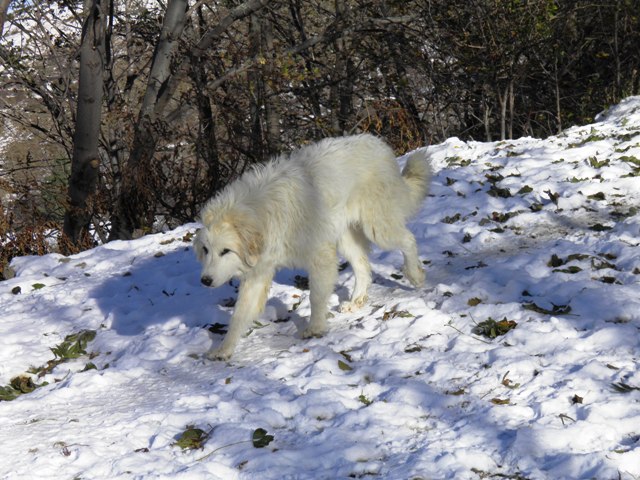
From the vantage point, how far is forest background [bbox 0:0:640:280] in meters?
9.89

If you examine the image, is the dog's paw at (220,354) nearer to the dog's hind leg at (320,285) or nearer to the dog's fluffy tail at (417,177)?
the dog's hind leg at (320,285)

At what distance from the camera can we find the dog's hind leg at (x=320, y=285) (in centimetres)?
515

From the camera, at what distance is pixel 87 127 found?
954 cm

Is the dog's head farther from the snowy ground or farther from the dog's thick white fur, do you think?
the snowy ground

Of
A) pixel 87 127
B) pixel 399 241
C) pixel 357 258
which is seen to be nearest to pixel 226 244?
pixel 357 258

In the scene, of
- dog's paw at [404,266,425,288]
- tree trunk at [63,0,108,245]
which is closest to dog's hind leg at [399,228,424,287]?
dog's paw at [404,266,425,288]

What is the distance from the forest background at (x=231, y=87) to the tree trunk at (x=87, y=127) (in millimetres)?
21

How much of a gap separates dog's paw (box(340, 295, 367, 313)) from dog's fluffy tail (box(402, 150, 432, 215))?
1003 mm

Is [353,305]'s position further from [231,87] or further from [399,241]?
[231,87]

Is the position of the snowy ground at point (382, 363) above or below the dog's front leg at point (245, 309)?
below

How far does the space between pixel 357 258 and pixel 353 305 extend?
46 cm

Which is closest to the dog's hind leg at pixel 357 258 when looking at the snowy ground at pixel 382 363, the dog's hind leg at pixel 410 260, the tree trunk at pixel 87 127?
the snowy ground at pixel 382 363

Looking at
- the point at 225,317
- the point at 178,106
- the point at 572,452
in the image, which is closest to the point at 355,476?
the point at 572,452

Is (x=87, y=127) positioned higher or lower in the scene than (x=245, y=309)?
higher
